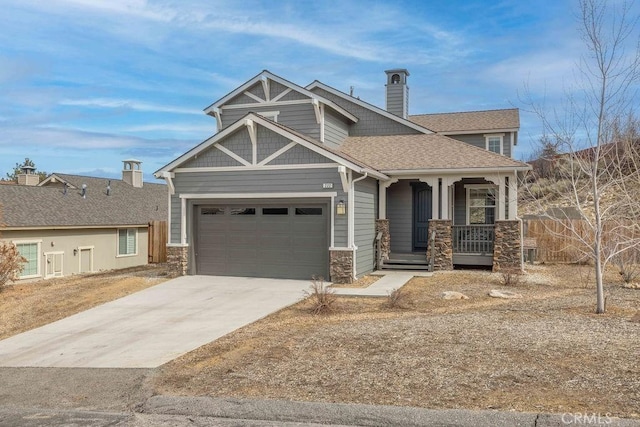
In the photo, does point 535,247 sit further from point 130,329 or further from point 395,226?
point 130,329

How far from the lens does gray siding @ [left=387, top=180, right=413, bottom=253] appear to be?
18156mm

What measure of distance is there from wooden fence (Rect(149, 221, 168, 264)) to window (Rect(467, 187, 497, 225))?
1334cm

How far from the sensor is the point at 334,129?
18641 mm

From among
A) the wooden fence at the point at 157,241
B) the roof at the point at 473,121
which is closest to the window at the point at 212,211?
the wooden fence at the point at 157,241

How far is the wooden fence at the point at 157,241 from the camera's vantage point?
75.2 feet

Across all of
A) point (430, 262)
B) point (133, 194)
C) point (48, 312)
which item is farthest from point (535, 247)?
point (133, 194)

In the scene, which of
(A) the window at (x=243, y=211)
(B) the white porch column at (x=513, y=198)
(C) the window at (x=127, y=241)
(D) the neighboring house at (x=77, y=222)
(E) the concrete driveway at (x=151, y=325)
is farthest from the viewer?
(C) the window at (x=127, y=241)

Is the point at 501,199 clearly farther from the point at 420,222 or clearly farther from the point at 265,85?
the point at 265,85

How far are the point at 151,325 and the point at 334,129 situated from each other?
35.3ft

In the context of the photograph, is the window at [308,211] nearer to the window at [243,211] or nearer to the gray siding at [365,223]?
the gray siding at [365,223]

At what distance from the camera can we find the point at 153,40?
15430mm

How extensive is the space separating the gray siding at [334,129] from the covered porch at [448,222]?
8.37ft

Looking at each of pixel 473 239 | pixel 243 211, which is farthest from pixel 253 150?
pixel 473 239

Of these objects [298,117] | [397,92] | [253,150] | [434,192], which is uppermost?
[397,92]
